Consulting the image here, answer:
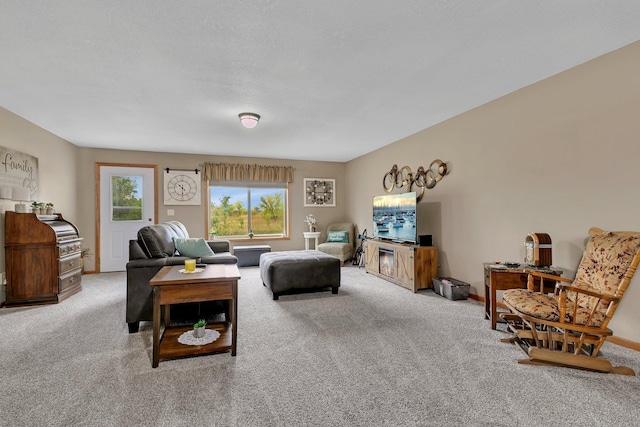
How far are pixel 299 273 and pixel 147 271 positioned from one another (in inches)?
72.1

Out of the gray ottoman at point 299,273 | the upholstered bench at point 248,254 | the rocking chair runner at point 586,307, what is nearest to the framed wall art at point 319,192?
the upholstered bench at point 248,254

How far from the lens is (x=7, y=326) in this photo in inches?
122

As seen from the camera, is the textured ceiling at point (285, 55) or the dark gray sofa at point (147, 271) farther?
the dark gray sofa at point (147, 271)

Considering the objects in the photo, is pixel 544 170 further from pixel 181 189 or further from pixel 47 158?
pixel 47 158

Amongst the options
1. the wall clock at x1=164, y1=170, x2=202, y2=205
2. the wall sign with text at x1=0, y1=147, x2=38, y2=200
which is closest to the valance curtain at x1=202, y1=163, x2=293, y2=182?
the wall clock at x1=164, y1=170, x2=202, y2=205

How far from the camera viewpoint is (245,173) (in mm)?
6934

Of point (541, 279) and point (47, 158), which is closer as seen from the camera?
point (541, 279)

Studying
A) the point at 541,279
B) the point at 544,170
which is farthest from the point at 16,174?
the point at 544,170

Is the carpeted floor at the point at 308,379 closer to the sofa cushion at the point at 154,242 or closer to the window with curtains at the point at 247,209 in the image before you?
the sofa cushion at the point at 154,242

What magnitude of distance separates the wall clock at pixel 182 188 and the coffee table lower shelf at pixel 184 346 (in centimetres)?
424

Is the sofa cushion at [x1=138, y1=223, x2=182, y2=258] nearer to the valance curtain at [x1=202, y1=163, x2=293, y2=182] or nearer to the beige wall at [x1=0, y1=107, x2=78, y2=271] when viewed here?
the beige wall at [x1=0, y1=107, x2=78, y2=271]

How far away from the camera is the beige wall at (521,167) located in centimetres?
262

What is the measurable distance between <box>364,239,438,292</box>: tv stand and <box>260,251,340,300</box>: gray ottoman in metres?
1.07

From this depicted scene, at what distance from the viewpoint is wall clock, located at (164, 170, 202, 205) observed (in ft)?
21.1
